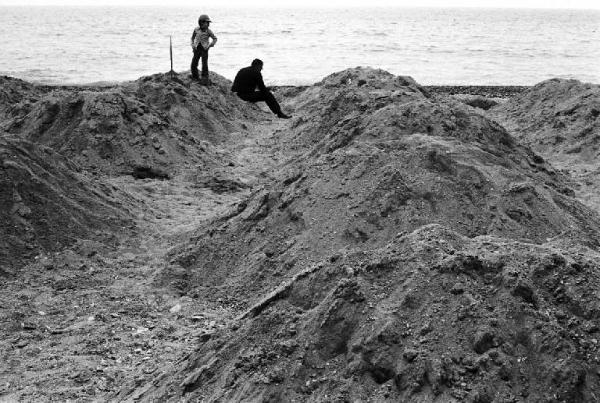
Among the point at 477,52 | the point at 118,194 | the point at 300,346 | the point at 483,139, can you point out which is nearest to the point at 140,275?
the point at 118,194

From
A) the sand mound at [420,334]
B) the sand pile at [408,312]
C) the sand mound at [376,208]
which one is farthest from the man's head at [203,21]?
the sand mound at [420,334]

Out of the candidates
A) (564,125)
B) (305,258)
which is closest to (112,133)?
(305,258)

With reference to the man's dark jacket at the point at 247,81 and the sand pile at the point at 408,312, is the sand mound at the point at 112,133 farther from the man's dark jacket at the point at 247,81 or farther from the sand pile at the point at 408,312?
the sand pile at the point at 408,312

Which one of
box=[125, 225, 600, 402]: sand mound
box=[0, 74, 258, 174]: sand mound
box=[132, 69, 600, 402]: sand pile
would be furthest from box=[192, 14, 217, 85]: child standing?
box=[125, 225, 600, 402]: sand mound

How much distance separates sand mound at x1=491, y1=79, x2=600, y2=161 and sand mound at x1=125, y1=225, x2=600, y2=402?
889 cm

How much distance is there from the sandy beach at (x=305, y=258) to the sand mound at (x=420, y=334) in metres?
0.01

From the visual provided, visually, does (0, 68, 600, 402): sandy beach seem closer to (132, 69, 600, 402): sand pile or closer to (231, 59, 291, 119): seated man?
(132, 69, 600, 402): sand pile

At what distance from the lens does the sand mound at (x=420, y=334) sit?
3.55 metres

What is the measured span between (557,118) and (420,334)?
11347 mm

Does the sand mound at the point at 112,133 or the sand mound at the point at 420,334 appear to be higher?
the sand mound at the point at 420,334

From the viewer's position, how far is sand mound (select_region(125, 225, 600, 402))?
11.6ft

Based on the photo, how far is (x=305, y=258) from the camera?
647 centimetres

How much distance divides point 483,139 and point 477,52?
41972mm

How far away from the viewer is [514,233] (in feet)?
21.3
